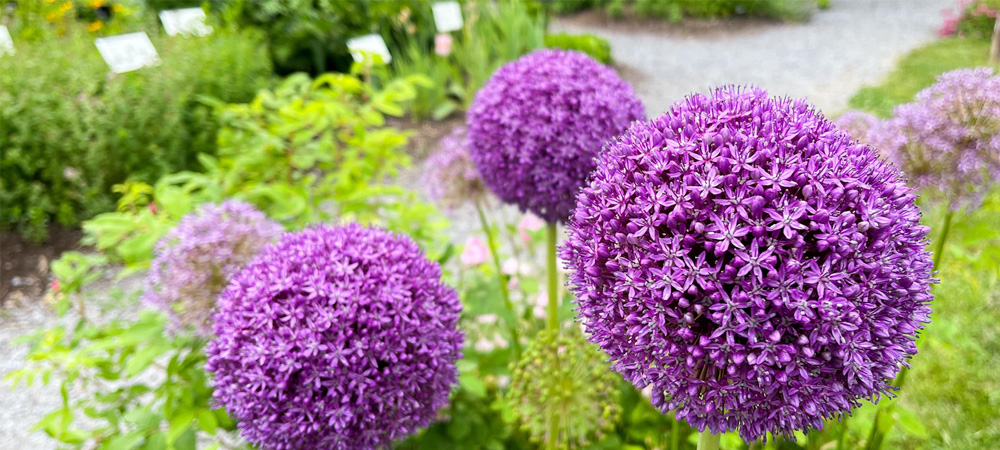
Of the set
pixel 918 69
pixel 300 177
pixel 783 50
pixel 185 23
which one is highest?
pixel 185 23

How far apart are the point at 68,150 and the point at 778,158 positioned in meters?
5.23

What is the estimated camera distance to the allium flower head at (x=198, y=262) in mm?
1896

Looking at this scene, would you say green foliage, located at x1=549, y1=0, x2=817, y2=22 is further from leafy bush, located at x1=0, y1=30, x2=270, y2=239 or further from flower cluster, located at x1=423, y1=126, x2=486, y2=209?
flower cluster, located at x1=423, y1=126, x2=486, y2=209

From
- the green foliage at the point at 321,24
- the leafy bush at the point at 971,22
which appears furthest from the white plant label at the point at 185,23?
the leafy bush at the point at 971,22

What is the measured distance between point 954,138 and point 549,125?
43.6 inches

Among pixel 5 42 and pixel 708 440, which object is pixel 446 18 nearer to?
pixel 5 42

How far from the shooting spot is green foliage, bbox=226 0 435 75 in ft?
22.3

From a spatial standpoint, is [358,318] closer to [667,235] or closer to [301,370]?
[301,370]

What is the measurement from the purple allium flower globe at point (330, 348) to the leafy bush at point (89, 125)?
3.86 meters

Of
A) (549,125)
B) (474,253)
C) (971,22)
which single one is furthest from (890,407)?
(971,22)

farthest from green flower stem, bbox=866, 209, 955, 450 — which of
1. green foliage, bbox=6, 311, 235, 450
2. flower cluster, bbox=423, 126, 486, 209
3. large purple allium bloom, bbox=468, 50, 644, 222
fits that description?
green foliage, bbox=6, 311, 235, 450

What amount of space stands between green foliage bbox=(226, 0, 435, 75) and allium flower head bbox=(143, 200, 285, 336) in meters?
5.03

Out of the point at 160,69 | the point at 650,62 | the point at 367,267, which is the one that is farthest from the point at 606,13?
the point at 367,267

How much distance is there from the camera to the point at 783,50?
9680 millimetres
